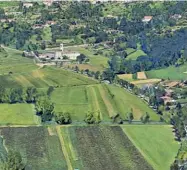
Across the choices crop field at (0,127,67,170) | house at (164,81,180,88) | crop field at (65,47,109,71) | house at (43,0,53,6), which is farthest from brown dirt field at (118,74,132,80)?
house at (43,0,53,6)

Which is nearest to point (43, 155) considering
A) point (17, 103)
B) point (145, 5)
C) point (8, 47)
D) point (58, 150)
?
point (58, 150)

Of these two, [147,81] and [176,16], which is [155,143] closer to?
[147,81]

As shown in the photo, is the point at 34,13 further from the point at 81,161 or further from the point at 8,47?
the point at 81,161

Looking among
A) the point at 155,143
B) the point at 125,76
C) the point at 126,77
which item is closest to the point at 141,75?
the point at 126,77

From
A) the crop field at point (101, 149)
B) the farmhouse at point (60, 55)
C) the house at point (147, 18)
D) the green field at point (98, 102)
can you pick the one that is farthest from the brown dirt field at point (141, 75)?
the house at point (147, 18)

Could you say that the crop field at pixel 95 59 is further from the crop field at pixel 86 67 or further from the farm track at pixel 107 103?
the farm track at pixel 107 103
